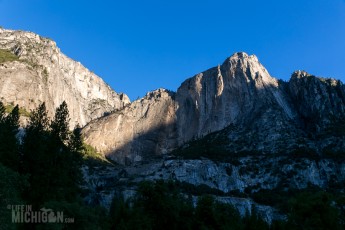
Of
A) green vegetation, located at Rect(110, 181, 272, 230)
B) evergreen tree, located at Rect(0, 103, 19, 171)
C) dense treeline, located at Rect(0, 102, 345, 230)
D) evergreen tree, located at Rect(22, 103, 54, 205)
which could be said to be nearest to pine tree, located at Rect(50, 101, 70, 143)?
dense treeline, located at Rect(0, 102, 345, 230)

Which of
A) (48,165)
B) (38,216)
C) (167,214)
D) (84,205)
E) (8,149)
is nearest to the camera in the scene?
(38,216)

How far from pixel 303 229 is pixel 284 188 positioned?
302 ft

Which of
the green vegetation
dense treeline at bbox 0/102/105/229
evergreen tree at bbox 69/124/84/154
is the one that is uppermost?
evergreen tree at bbox 69/124/84/154

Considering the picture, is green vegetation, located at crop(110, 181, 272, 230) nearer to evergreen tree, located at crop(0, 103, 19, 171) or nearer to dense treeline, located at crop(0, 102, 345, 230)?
dense treeline, located at crop(0, 102, 345, 230)

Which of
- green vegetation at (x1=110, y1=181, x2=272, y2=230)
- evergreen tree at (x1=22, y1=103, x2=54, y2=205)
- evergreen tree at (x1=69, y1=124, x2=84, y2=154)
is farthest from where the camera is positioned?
evergreen tree at (x1=69, y1=124, x2=84, y2=154)

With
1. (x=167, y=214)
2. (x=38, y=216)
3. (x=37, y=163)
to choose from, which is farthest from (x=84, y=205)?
(x=38, y=216)

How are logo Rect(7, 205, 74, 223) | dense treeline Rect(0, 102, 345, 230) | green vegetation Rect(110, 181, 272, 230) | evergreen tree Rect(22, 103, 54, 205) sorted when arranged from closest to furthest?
1. logo Rect(7, 205, 74, 223)
2. dense treeline Rect(0, 102, 345, 230)
3. evergreen tree Rect(22, 103, 54, 205)
4. green vegetation Rect(110, 181, 272, 230)

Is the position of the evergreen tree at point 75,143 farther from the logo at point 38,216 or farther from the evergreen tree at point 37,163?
the logo at point 38,216

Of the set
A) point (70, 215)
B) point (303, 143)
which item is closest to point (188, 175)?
point (303, 143)

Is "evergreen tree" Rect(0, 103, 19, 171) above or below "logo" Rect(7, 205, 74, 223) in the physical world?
above

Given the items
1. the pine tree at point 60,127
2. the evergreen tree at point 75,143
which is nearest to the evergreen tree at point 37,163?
the pine tree at point 60,127

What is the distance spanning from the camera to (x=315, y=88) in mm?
196875

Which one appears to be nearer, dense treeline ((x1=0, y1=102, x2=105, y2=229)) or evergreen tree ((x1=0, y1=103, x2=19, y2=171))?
dense treeline ((x1=0, y1=102, x2=105, y2=229))

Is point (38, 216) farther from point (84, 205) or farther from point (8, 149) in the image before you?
point (8, 149)
